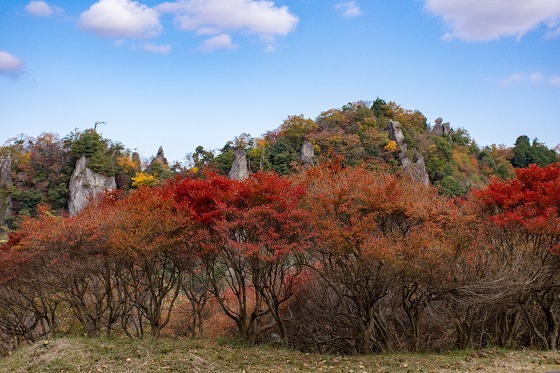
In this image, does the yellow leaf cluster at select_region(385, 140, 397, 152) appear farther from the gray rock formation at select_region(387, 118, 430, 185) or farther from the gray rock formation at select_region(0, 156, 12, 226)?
the gray rock formation at select_region(0, 156, 12, 226)

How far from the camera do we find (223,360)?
9.98 metres

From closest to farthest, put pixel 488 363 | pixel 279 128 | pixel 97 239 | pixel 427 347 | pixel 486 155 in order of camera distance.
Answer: pixel 488 363, pixel 97 239, pixel 427 347, pixel 279 128, pixel 486 155

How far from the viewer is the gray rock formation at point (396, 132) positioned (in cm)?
4638

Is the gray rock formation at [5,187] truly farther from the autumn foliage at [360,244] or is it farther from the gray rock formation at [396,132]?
the gray rock formation at [396,132]

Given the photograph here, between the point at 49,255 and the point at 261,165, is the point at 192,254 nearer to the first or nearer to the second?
the point at 49,255

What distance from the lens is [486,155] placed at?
5475cm

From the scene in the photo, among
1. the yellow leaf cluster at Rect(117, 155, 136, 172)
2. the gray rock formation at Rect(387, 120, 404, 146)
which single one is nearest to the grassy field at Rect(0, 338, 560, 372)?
the yellow leaf cluster at Rect(117, 155, 136, 172)

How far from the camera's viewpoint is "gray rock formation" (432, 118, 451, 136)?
5749 centimetres

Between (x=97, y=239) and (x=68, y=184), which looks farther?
(x=68, y=184)

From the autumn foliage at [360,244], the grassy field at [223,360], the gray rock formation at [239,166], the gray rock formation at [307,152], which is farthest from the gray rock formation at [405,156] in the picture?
the grassy field at [223,360]

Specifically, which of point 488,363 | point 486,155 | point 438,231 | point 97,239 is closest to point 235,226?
point 97,239

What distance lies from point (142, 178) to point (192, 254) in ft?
95.3

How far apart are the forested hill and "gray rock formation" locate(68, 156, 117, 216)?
0.58m

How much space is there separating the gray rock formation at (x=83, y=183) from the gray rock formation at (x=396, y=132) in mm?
27301
